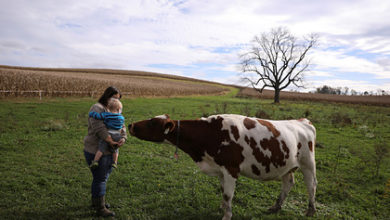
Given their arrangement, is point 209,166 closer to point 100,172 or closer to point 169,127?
point 169,127

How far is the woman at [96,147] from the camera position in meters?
3.94

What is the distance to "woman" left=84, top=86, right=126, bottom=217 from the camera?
3.94m

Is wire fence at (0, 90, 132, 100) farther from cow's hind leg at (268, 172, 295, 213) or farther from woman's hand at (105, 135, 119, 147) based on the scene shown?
cow's hind leg at (268, 172, 295, 213)

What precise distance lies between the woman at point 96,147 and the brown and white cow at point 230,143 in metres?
0.48

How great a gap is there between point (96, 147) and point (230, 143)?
2404 millimetres

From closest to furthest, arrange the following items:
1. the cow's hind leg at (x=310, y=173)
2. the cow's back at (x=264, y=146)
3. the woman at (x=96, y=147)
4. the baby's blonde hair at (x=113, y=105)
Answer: the woman at (x=96, y=147)
the baby's blonde hair at (x=113, y=105)
the cow's back at (x=264, y=146)
the cow's hind leg at (x=310, y=173)

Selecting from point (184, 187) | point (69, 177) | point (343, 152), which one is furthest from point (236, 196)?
point (343, 152)

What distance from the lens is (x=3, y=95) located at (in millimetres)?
21000

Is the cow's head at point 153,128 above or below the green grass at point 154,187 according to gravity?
above

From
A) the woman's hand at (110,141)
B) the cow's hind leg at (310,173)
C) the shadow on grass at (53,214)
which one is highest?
the woman's hand at (110,141)

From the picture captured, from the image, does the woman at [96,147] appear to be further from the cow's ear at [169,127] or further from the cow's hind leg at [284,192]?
the cow's hind leg at [284,192]

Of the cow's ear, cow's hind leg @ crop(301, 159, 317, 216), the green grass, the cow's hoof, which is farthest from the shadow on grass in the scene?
cow's hind leg @ crop(301, 159, 317, 216)

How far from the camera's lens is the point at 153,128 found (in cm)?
409

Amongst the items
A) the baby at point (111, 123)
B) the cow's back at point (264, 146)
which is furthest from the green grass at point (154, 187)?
the baby at point (111, 123)
